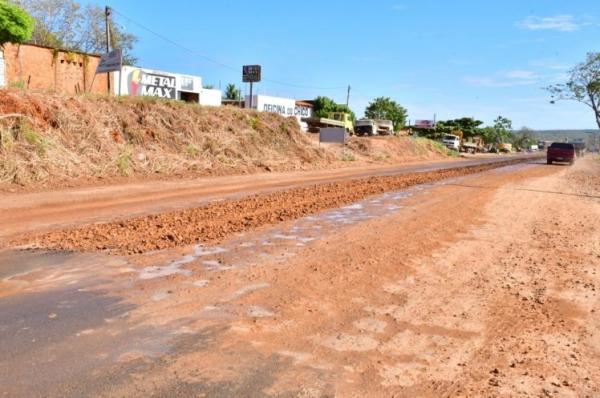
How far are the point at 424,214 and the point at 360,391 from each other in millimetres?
8363

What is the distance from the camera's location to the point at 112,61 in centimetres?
2656

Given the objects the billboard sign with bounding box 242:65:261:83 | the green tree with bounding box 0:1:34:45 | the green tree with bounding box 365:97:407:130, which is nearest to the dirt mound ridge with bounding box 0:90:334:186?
the green tree with bounding box 0:1:34:45

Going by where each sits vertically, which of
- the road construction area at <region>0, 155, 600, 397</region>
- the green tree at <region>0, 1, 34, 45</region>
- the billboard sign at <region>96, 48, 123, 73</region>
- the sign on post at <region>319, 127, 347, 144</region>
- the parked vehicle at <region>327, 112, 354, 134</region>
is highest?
the green tree at <region>0, 1, 34, 45</region>

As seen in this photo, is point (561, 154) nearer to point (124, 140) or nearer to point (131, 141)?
point (131, 141)

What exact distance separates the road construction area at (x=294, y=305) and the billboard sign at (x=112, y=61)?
56.1 feet

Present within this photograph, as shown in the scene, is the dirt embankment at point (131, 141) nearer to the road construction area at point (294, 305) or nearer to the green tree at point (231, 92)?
the road construction area at point (294, 305)

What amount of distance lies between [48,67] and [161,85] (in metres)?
11.6

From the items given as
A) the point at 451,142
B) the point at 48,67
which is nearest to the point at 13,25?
the point at 48,67

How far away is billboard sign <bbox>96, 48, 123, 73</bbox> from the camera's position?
25.7m

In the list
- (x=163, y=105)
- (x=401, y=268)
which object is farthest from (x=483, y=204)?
(x=163, y=105)

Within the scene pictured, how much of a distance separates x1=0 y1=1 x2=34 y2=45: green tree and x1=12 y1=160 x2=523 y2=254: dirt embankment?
1856 cm

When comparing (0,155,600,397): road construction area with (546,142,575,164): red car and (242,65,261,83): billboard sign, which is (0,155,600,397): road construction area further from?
(546,142,575,164): red car

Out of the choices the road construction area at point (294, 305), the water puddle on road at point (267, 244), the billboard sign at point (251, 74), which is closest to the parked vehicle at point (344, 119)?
Answer: the billboard sign at point (251, 74)

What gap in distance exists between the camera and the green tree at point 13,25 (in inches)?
965
